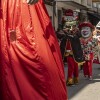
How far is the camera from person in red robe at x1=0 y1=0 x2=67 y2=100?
7.97ft

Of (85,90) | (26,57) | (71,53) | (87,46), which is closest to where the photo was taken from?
(26,57)

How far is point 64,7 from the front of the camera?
94.5 feet

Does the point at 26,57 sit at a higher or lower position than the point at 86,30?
higher

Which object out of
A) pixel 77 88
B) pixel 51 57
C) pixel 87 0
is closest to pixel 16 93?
pixel 51 57

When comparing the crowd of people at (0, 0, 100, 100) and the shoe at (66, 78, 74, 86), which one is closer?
the crowd of people at (0, 0, 100, 100)

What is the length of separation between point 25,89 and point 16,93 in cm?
6

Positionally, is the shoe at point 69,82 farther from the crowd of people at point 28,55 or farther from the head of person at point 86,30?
the crowd of people at point 28,55

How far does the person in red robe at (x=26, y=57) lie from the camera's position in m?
2.43

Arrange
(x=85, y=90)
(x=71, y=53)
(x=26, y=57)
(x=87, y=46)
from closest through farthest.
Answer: (x=26, y=57) → (x=85, y=90) → (x=71, y=53) → (x=87, y=46)

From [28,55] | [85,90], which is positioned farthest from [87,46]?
[28,55]

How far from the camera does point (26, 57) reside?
2.42 metres

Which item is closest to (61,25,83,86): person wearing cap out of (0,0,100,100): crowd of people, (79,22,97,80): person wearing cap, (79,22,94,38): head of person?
(79,22,97,80): person wearing cap

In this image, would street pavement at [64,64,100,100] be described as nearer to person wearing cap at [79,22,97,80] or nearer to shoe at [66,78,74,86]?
shoe at [66,78,74,86]

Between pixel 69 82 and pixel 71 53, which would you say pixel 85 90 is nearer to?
pixel 69 82
